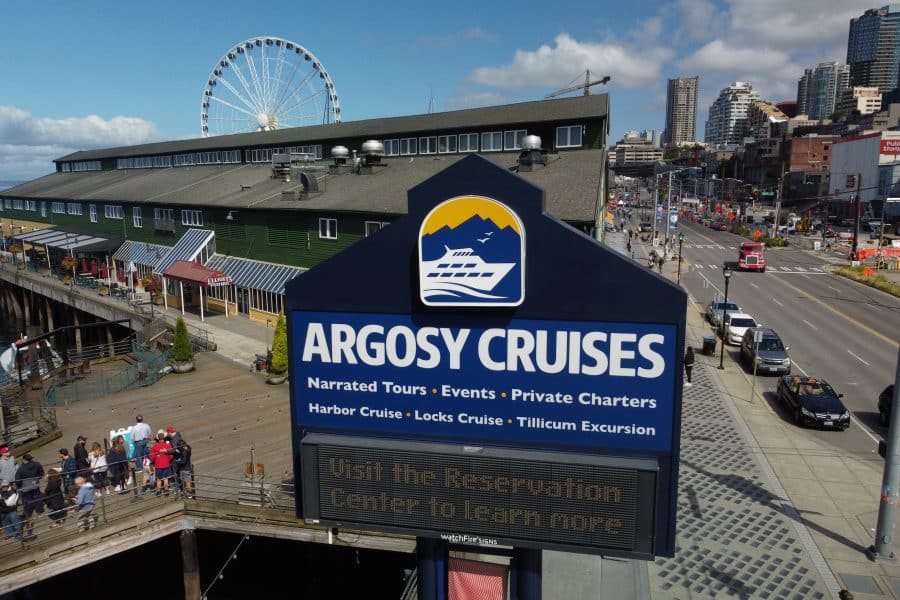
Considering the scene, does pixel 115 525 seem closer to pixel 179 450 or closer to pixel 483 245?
pixel 179 450

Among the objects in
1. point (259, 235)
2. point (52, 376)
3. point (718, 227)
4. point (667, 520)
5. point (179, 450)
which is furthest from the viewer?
point (718, 227)

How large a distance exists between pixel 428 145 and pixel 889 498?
106ft

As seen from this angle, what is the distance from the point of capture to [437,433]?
713 cm

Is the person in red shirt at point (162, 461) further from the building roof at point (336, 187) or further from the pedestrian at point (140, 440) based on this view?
the building roof at point (336, 187)

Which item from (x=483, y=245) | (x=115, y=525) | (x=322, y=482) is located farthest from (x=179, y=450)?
(x=483, y=245)

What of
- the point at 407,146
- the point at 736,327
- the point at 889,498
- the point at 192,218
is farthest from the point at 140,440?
the point at 192,218

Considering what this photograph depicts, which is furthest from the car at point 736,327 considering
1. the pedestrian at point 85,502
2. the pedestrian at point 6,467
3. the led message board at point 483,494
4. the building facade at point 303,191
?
the pedestrian at point 6,467

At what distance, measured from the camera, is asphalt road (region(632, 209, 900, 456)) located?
22.1 meters

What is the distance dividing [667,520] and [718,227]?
9520 centimetres

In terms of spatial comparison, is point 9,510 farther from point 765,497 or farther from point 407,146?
point 407,146

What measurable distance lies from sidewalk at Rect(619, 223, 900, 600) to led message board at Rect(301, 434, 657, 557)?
624 cm

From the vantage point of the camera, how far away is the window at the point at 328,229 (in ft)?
109

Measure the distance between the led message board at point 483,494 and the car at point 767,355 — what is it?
805 inches

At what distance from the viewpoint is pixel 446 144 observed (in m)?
38.7
